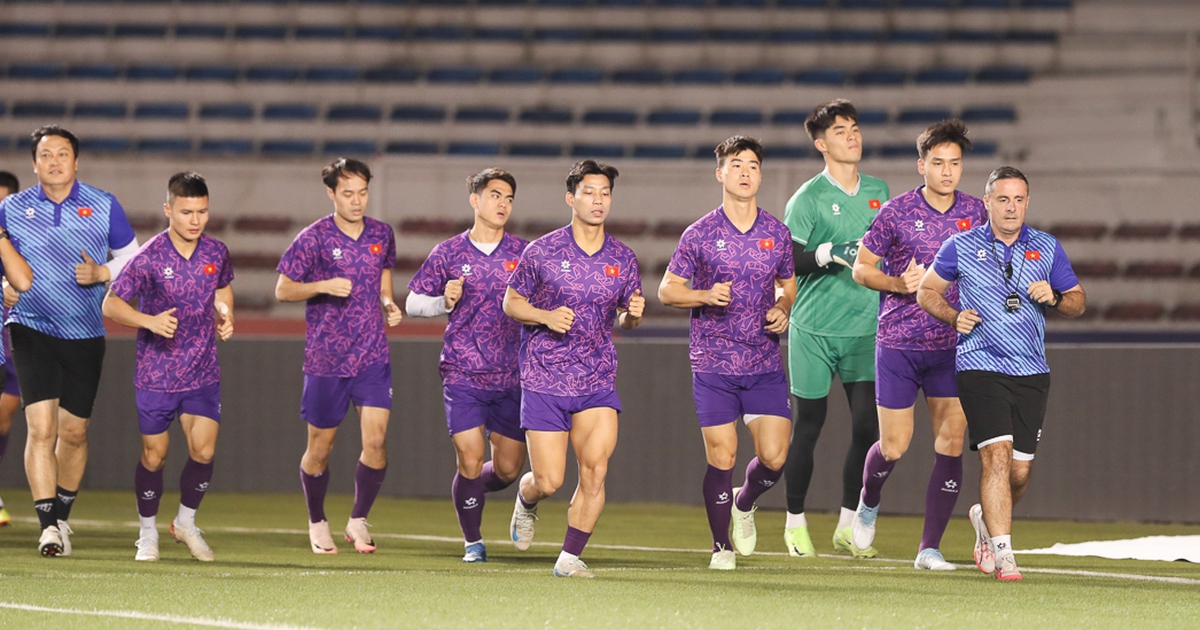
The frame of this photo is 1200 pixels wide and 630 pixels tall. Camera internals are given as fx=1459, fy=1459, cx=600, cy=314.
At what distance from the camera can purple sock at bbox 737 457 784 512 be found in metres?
7.10

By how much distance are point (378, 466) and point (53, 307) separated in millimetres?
1867

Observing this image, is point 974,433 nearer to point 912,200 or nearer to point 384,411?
point 912,200

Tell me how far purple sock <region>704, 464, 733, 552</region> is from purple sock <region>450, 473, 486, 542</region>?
1.23m

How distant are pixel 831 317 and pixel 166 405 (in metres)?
3.46

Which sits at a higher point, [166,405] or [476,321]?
[476,321]

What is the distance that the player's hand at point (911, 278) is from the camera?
6773mm

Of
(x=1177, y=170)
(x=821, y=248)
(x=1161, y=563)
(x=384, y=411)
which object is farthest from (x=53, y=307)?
(x=1177, y=170)

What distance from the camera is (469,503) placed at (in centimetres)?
741

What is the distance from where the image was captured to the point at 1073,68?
73.7 feet

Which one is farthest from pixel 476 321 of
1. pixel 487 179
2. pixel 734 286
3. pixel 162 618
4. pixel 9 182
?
pixel 9 182

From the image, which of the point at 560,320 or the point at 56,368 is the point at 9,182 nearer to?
the point at 56,368

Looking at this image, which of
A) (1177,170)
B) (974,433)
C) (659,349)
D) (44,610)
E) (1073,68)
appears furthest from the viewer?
(1073,68)

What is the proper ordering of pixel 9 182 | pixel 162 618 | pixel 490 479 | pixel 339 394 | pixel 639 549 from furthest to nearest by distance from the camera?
pixel 9 182, pixel 639 549, pixel 339 394, pixel 490 479, pixel 162 618

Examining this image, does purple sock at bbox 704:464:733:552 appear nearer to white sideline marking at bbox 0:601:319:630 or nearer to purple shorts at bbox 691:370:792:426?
purple shorts at bbox 691:370:792:426
